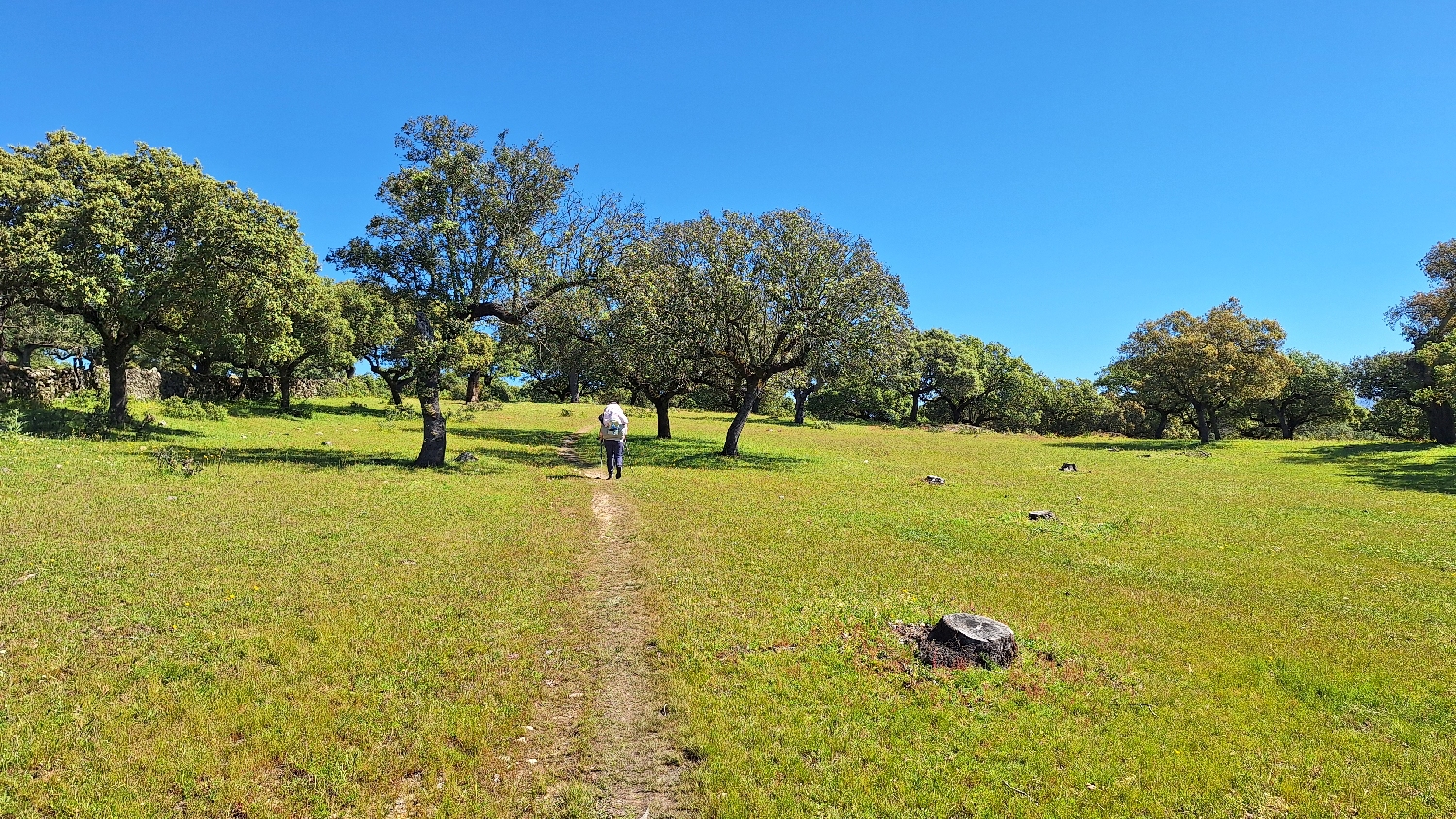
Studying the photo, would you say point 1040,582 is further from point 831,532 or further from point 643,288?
point 643,288

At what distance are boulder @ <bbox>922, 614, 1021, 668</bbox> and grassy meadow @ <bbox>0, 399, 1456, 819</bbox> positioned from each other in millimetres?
300

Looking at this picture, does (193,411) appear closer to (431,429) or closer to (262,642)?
(431,429)

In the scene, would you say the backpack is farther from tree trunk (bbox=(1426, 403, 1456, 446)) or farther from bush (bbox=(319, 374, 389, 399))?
tree trunk (bbox=(1426, 403, 1456, 446))

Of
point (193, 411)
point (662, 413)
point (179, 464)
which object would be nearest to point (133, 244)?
point (179, 464)

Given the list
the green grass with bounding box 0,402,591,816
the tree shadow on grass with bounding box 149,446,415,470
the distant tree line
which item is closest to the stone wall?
the distant tree line

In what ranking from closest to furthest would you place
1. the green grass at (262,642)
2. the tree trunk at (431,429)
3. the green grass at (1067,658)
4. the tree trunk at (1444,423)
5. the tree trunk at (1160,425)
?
1. the green grass at (262,642)
2. the green grass at (1067,658)
3. the tree trunk at (431,429)
4. the tree trunk at (1444,423)
5. the tree trunk at (1160,425)

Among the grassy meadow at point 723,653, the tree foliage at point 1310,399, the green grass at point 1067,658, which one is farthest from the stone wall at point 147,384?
the tree foliage at point 1310,399

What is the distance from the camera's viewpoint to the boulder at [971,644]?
9.83 meters

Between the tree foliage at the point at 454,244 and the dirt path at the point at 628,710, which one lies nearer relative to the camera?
the dirt path at the point at 628,710

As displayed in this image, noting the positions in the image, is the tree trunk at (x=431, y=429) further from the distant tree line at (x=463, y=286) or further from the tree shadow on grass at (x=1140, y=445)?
the tree shadow on grass at (x=1140, y=445)

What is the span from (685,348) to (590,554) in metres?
20.9

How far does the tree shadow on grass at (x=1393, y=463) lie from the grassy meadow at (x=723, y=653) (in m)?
12.1

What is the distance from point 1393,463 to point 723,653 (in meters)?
49.4

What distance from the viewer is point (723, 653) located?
398 inches
